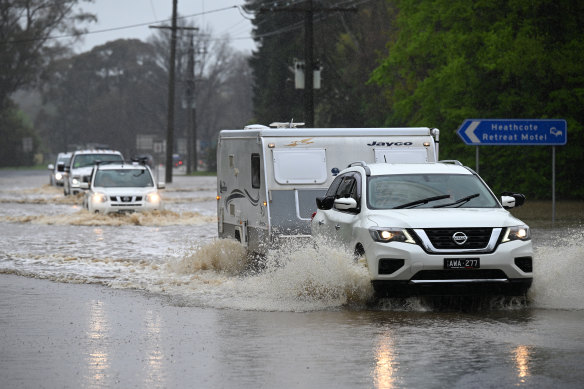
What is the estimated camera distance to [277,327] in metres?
11.0

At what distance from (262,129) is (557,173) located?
909 inches

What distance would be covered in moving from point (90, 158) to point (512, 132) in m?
22.8

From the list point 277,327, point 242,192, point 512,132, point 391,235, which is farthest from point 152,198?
point 277,327

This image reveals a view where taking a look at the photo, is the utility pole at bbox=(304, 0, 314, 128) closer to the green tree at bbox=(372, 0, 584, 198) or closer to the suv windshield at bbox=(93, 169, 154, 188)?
the green tree at bbox=(372, 0, 584, 198)

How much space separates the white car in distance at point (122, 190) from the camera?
30.6 meters

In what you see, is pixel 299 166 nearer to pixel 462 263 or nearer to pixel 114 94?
pixel 462 263


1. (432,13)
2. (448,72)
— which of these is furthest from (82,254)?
(432,13)

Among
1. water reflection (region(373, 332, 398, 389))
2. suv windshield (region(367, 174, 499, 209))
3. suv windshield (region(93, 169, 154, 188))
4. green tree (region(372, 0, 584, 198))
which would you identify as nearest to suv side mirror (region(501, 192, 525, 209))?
suv windshield (region(367, 174, 499, 209))

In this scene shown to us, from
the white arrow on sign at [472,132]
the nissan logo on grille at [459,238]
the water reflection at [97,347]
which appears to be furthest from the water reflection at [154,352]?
the white arrow on sign at [472,132]

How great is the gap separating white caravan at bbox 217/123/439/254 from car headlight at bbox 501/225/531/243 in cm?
474

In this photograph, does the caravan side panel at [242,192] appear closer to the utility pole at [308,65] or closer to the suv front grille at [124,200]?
the suv front grille at [124,200]

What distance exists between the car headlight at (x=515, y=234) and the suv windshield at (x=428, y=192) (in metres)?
0.81

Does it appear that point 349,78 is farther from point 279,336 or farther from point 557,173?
point 279,336

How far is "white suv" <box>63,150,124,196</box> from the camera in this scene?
1719 inches
